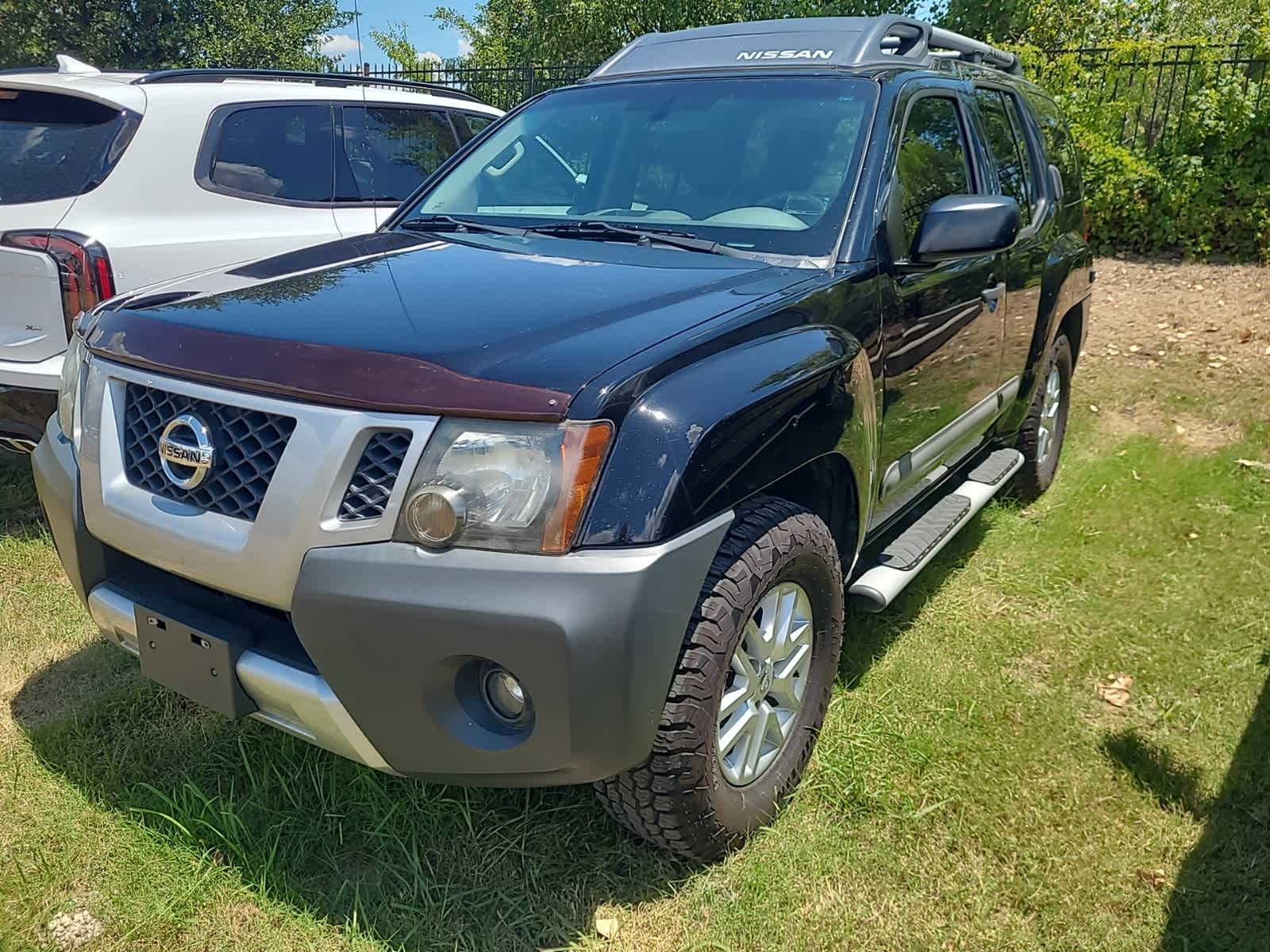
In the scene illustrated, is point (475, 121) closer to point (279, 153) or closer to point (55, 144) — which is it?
point (279, 153)

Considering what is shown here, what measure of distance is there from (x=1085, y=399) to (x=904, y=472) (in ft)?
12.5

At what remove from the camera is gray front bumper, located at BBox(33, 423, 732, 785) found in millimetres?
1831

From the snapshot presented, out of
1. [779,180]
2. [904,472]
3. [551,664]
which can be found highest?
[779,180]

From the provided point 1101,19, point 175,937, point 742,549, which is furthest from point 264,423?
point 1101,19

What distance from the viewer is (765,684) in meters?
2.44

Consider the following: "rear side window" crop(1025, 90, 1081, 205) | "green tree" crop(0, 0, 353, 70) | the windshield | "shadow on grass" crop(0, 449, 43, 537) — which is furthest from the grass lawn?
"green tree" crop(0, 0, 353, 70)

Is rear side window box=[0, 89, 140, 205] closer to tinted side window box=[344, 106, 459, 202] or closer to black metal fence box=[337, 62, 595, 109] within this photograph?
tinted side window box=[344, 106, 459, 202]

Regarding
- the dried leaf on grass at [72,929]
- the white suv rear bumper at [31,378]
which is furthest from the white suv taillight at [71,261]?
the dried leaf on grass at [72,929]

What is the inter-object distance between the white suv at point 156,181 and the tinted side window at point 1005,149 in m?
2.98

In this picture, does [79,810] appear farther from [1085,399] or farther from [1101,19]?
[1101,19]

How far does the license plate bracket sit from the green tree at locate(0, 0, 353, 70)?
1701 centimetres

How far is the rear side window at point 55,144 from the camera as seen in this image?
13.2 feet

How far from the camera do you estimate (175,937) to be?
2.24m

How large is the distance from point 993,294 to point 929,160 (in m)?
0.62
